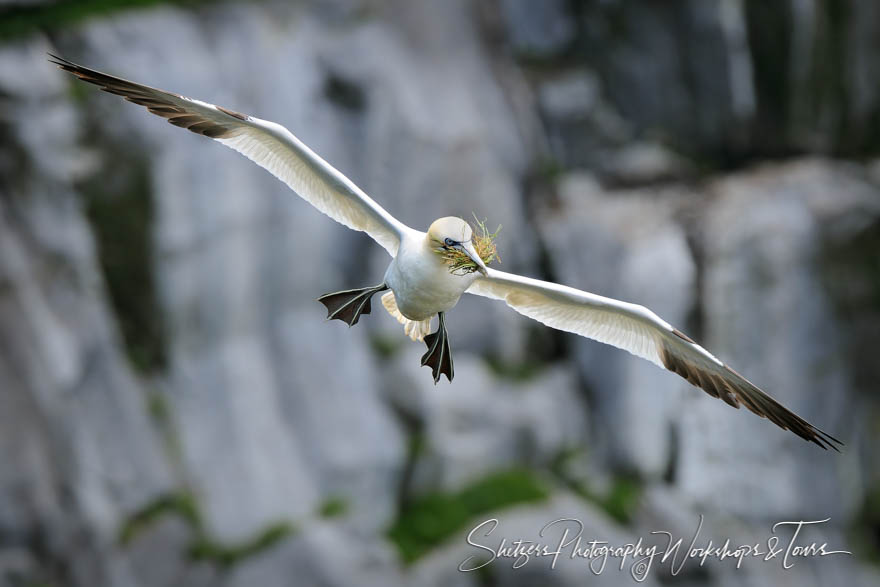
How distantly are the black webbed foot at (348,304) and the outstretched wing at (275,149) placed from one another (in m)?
0.29

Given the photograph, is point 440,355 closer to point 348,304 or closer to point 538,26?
point 348,304

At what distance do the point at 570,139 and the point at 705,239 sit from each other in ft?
6.53

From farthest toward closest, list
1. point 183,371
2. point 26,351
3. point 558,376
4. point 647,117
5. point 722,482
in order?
point 647,117
point 558,376
point 722,482
point 183,371
point 26,351

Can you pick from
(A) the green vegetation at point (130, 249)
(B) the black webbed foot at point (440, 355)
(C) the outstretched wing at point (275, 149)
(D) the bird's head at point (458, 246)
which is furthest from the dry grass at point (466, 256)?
(A) the green vegetation at point (130, 249)

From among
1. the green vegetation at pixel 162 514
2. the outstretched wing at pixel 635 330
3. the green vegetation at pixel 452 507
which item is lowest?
the green vegetation at pixel 452 507

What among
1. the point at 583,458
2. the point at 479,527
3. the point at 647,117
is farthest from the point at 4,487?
the point at 647,117

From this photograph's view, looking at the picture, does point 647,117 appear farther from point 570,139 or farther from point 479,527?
point 479,527

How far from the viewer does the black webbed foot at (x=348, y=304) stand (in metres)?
5.34

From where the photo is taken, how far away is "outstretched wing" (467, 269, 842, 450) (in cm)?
497

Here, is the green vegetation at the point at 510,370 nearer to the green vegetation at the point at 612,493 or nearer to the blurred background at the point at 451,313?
the blurred background at the point at 451,313

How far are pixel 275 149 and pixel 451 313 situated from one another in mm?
4932

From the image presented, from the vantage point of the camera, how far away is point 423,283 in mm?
4586

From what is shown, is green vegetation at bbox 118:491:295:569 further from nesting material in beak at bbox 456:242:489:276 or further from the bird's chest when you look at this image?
nesting material in beak at bbox 456:242:489:276

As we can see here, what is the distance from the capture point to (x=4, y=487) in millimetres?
7918
